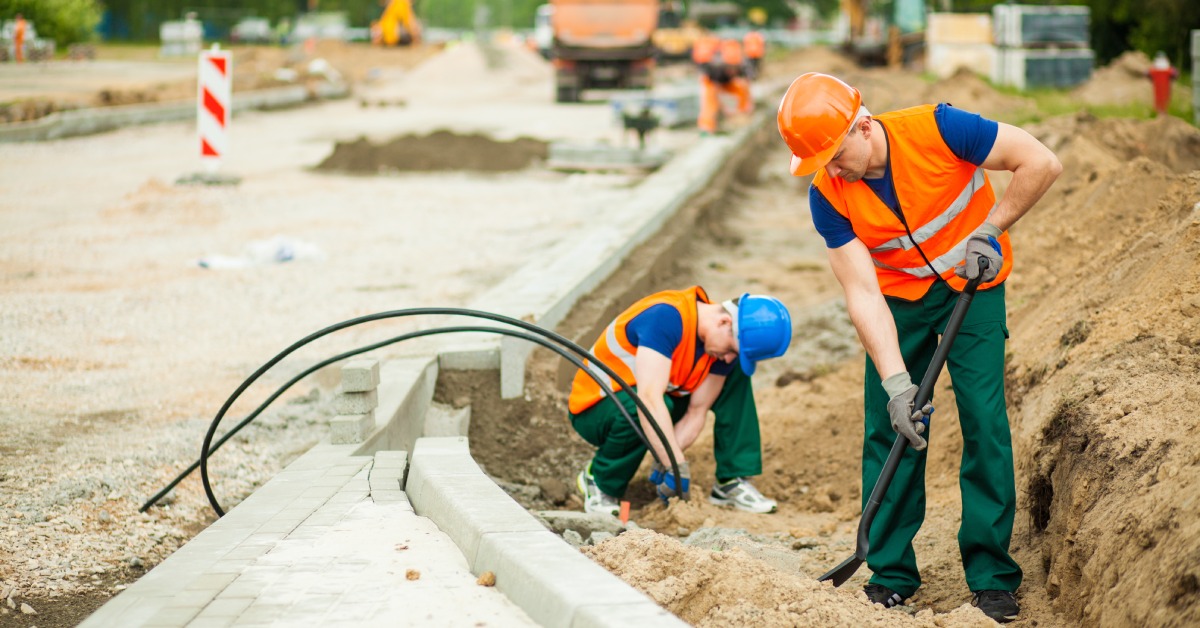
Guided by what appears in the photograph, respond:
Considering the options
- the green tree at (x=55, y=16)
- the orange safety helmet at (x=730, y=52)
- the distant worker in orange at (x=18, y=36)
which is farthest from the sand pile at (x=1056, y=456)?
the green tree at (x=55, y=16)

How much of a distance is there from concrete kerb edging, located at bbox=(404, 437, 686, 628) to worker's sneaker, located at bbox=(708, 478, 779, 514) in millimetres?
1496

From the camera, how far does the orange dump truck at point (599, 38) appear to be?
88.1 feet

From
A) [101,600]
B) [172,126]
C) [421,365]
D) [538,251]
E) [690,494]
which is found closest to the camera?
[101,600]

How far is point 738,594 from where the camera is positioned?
311 cm

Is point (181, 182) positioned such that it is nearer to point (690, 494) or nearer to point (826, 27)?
point (690, 494)

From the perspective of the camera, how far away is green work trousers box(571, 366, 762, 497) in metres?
5.09

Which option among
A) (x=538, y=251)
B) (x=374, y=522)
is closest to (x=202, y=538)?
(x=374, y=522)

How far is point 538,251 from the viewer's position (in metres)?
9.05

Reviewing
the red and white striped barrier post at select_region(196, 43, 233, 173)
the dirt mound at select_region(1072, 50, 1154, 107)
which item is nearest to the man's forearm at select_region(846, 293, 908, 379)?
the red and white striped barrier post at select_region(196, 43, 233, 173)

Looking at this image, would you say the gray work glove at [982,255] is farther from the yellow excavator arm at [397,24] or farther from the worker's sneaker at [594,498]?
the yellow excavator arm at [397,24]

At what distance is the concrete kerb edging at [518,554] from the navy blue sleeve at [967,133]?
164 cm

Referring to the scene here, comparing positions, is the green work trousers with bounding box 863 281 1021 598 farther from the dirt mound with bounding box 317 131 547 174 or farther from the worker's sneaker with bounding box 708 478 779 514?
the dirt mound with bounding box 317 131 547 174

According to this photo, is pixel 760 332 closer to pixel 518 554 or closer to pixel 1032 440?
pixel 1032 440

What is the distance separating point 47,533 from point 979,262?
10.4ft
